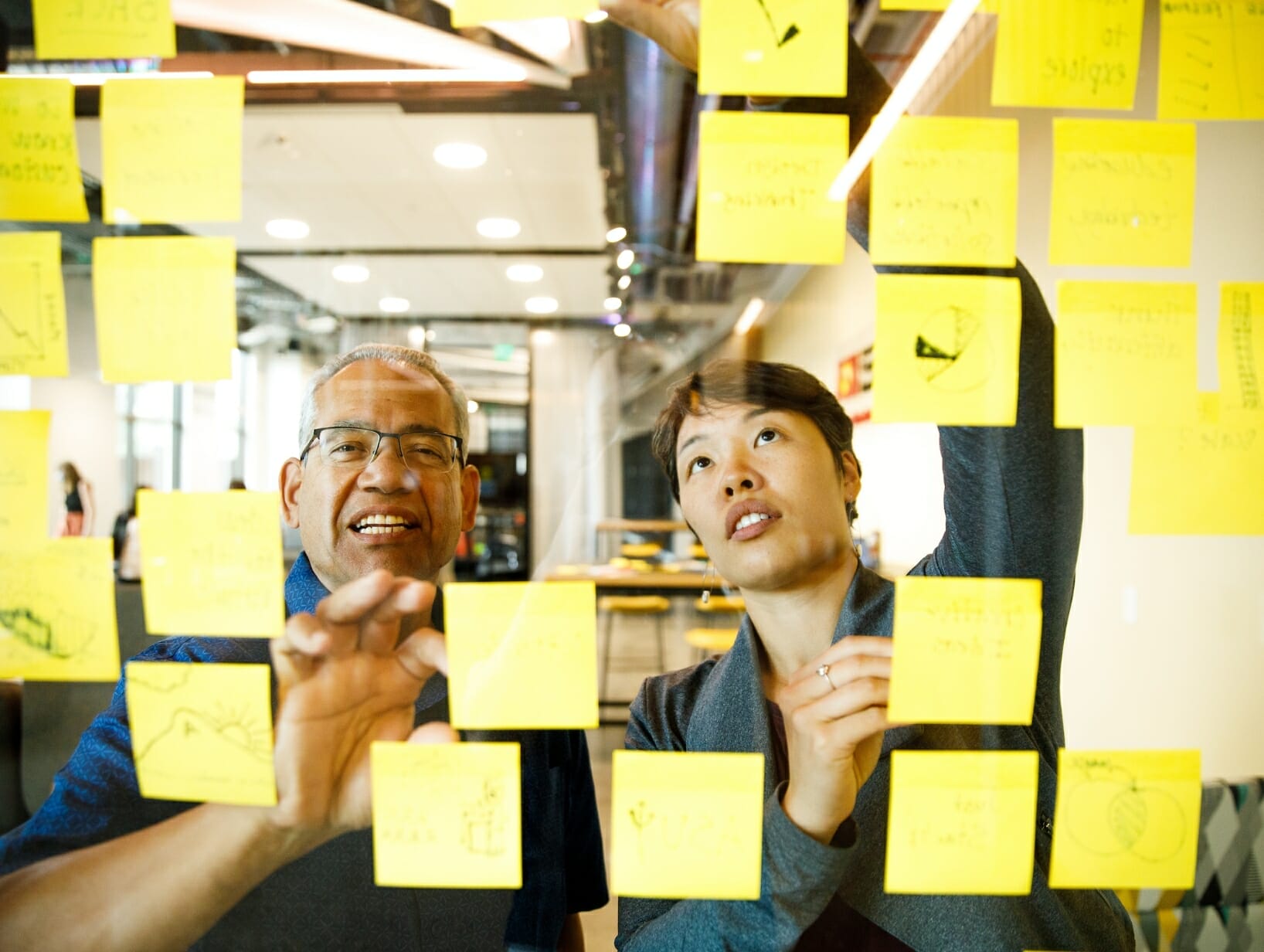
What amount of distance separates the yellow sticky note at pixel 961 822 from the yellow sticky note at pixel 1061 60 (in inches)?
21.9

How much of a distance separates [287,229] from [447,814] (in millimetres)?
559

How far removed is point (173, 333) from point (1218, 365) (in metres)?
0.90

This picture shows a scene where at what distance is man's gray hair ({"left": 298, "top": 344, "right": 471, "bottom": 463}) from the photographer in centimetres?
71

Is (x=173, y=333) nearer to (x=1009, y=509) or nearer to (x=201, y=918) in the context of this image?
(x=201, y=918)

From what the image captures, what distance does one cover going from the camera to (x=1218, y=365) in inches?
26.0

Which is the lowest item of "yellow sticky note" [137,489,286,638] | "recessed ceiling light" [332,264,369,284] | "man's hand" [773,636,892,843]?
"man's hand" [773,636,892,843]

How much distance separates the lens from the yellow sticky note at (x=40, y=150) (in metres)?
0.69

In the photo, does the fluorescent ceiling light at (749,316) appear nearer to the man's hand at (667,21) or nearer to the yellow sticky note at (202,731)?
the man's hand at (667,21)

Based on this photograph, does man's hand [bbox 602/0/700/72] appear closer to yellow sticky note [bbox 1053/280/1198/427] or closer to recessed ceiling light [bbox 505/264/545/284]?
recessed ceiling light [bbox 505/264/545/284]

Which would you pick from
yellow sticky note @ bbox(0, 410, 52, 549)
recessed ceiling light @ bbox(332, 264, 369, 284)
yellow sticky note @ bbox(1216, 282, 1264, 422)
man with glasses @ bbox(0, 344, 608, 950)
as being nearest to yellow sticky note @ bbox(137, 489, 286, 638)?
man with glasses @ bbox(0, 344, 608, 950)

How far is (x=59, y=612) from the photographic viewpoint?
716 millimetres

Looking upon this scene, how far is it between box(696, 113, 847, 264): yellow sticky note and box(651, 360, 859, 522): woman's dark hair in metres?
0.11

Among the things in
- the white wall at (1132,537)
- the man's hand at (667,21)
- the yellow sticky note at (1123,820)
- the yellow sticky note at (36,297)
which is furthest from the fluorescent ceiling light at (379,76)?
the yellow sticky note at (1123,820)

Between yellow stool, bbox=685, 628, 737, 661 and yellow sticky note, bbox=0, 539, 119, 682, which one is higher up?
yellow sticky note, bbox=0, 539, 119, 682
